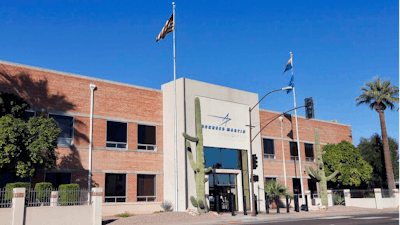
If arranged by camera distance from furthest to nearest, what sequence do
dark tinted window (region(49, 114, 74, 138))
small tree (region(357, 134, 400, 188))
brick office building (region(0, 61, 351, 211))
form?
small tree (region(357, 134, 400, 188)) < dark tinted window (region(49, 114, 74, 138)) < brick office building (region(0, 61, 351, 211))

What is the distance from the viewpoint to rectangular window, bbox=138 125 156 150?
32844 millimetres

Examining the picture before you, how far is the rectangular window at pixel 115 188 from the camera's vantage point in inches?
1179

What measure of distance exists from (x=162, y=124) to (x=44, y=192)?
13376 millimetres

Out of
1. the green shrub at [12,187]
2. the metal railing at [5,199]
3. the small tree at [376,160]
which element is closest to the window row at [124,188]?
the green shrub at [12,187]

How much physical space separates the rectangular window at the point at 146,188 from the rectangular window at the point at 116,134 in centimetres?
313

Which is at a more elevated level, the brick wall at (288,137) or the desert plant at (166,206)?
the brick wall at (288,137)

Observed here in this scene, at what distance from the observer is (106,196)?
29750mm

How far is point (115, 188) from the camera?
3039 cm

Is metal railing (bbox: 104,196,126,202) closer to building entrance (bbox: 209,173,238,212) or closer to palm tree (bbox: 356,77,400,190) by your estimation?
building entrance (bbox: 209,173,238,212)

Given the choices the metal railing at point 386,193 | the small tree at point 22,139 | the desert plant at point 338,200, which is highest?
the small tree at point 22,139

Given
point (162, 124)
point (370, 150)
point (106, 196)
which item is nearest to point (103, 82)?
point (162, 124)

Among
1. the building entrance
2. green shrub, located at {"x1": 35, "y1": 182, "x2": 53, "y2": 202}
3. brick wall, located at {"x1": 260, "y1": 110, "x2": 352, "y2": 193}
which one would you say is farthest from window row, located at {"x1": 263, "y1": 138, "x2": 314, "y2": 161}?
green shrub, located at {"x1": 35, "y1": 182, "x2": 53, "y2": 202}

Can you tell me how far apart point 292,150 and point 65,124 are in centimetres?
2709

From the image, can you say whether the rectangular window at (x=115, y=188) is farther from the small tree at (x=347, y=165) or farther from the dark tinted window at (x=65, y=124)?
the small tree at (x=347, y=165)
